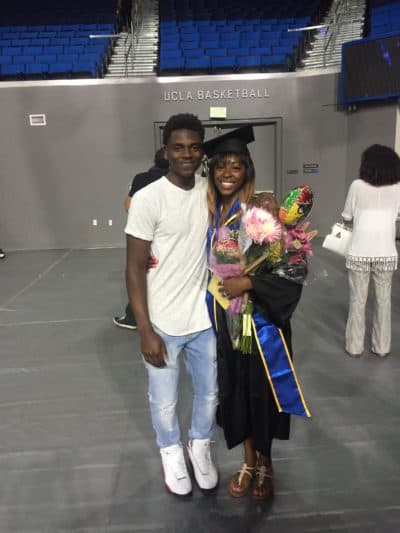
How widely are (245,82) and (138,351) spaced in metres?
5.91

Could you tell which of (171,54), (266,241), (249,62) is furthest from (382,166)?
(171,54)

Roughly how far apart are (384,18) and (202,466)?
9.45 meters

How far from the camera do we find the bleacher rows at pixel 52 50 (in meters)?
7.69

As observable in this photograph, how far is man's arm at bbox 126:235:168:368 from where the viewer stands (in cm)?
149

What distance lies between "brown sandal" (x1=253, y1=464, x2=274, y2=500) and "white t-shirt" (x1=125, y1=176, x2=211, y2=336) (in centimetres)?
73

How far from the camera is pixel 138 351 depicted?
3.25 metres

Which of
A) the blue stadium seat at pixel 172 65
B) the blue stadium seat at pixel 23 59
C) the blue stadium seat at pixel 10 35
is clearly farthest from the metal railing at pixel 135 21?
the blue stadium seat at pixel 10 35

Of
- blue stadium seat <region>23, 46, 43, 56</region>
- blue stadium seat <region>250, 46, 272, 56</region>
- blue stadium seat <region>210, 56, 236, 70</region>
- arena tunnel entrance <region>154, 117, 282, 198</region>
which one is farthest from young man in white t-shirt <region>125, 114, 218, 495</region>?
blue stadium seat <region>23, 46, 43, 56</region>

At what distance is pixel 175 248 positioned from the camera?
152 cm

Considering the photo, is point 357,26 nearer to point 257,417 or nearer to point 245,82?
point 245,82

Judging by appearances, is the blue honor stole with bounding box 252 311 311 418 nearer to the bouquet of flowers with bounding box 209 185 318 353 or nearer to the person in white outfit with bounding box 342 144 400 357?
the bouquet of flowers with bounding box 209 185 318 353

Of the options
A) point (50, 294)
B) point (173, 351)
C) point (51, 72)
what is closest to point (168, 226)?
point (173, 351)

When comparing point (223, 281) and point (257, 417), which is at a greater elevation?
point (223, 281)

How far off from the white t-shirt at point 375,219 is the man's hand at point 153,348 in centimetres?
193
